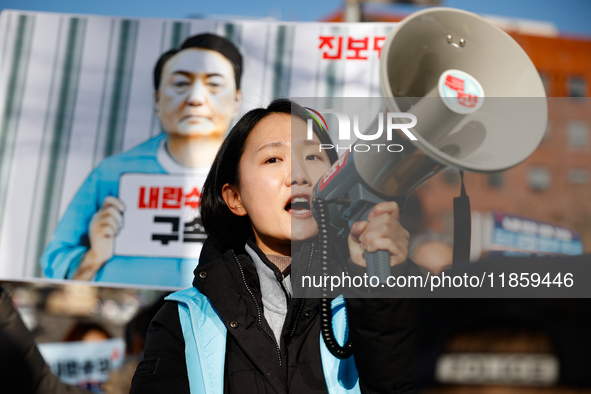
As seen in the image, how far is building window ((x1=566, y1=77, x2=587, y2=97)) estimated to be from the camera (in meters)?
29.1

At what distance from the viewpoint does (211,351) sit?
1.23m

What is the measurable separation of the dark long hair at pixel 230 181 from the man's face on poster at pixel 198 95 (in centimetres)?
116

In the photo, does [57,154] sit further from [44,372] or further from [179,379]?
[179,379]

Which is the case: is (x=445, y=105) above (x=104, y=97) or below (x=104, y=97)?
below

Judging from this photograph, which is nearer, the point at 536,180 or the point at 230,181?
the point at 230,181

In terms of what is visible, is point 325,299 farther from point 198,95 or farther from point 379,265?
point 198,95


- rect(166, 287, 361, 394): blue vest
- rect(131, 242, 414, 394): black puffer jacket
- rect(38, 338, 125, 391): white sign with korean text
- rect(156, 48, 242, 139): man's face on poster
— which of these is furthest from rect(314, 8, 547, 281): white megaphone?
rect(38, 338, 125, 391): white sign with korean text

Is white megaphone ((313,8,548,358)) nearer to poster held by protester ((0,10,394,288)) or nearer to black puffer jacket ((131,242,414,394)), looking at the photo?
black puffer jacket ((131,242,414,394))

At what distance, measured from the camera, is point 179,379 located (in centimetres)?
124

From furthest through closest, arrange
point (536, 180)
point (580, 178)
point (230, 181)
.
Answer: point (580, 178) → point (536, 180) → point (230, 181)

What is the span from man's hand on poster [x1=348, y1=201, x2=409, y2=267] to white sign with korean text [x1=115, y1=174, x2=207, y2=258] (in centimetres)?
169

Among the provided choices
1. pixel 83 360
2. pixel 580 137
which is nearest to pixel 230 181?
pixel 83 360

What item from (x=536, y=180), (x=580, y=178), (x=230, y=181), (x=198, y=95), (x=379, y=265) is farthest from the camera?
(x=580, y=178)

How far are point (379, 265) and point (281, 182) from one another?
0.50 metres
